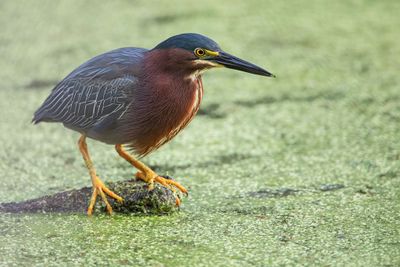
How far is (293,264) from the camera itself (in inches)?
99.7

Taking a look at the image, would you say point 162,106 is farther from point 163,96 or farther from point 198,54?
point 198,54

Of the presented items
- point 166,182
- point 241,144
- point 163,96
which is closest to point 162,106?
point 163,96

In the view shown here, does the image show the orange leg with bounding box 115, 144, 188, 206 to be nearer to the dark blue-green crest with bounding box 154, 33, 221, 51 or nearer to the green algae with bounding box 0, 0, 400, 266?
the green algae with bounding box 0, 0, 400, 266

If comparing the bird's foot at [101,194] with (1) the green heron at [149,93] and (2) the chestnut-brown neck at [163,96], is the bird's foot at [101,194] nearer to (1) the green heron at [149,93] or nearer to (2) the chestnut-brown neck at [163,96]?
(1) the green heron at [149,93]

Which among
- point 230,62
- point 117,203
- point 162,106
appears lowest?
point 117,203

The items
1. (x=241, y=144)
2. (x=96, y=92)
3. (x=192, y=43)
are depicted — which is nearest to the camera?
(x=192, y=43)

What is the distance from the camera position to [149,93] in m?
3.00

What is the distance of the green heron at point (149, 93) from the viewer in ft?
9.75

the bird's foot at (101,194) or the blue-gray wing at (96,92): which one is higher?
the blue-gray wing at (96,92)

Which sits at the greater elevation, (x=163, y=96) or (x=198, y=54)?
(x=198, y=54)

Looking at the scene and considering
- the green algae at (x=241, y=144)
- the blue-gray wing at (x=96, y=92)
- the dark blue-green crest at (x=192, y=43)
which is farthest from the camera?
the blue-gray wing at (x=96, y=92)

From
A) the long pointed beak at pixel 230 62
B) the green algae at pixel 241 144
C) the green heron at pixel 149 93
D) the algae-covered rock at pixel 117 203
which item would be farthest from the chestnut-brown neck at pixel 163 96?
the green algae at pixel 241 144

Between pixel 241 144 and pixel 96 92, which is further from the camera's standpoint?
pixel 241 144

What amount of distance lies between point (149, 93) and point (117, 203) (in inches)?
18.6
